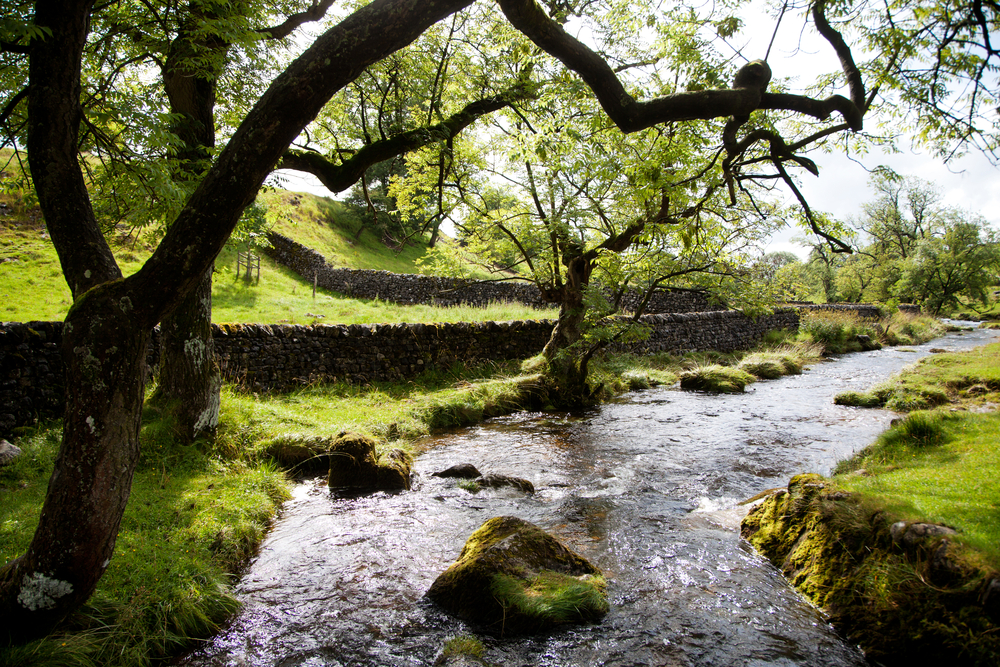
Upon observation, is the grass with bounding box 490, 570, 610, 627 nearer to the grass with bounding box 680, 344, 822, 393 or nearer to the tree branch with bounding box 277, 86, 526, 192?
the tree branch with bounding box 277, 86, 526, 192

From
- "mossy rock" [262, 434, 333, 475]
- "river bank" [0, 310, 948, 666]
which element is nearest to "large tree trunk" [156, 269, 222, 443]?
"river bank" [0, 310, 948, 666]

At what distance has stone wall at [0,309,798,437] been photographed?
654cm

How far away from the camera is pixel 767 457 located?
23.9ft

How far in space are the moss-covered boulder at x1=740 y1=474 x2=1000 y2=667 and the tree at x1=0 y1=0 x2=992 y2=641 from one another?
479cm

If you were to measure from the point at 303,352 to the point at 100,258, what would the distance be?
23.6 feet

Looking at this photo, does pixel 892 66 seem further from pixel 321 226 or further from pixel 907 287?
pixel 907 287

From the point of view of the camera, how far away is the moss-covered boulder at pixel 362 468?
244 inches

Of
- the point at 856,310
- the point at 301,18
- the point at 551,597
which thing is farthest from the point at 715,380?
the point at 856,310

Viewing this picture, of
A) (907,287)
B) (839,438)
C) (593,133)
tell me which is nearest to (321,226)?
(593,133)

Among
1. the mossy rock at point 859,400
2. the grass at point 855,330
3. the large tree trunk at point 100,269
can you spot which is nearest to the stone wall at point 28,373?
the large tree trunk at point 100,269

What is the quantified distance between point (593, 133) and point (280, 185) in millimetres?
4885

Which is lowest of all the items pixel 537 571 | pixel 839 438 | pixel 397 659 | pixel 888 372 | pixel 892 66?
pixel 397 659

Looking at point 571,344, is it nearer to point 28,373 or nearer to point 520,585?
point 520,585

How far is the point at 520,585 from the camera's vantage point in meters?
3.62
